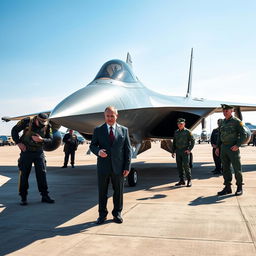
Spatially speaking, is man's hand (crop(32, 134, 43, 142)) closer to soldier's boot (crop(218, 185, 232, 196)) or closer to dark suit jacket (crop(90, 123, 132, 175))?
dark suit jacket (crop(90, 123, 132, 175))

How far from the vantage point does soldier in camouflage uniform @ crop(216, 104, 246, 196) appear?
226 inches

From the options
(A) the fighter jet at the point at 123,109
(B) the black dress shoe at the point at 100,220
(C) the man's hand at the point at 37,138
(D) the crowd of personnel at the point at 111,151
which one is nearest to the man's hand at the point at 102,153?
(D) the crowd of personnel at the point at 111,151

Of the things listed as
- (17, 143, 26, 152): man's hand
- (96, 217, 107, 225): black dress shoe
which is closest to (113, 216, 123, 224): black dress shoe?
(96, 217, 107, 225): black dress shoe

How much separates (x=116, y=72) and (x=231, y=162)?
3.66m

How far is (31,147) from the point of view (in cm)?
530

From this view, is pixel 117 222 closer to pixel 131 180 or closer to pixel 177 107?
pixel 131 180

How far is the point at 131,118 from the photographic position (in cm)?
711

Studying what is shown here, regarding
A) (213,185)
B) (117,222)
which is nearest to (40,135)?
(117,222)

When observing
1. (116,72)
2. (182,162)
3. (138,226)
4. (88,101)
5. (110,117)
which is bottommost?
(138,226)

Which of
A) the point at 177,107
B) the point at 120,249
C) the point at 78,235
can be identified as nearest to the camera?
the point at 120,249

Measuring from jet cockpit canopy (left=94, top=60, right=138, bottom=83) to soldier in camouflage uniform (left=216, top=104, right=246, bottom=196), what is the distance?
2.90 meters

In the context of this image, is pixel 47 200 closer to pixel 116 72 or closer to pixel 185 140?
pixel 185 140

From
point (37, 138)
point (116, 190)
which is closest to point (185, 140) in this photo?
point (116, 190)

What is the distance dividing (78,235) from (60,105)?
112 inches
